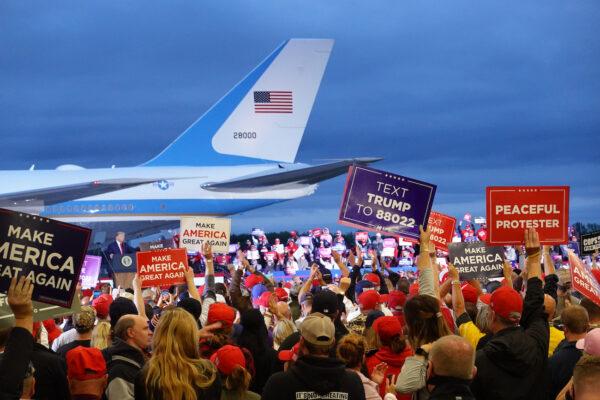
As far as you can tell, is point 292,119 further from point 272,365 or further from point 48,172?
point 272,365

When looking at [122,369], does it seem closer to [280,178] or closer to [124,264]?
[124,264]

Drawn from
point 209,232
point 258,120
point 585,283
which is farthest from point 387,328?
point 258,120

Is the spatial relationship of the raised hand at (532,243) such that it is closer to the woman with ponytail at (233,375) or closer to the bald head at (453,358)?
the bald head at (453,358)

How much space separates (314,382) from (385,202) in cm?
341

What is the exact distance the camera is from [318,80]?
40.4 m

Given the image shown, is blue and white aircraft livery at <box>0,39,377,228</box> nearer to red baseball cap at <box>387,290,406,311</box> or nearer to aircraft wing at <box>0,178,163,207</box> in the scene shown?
aircraft wing at <box>0,178,163,207</box>

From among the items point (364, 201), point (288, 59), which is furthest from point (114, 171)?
point (364, 201)

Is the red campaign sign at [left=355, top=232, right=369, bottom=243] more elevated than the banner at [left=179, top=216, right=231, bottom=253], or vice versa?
the red campaign sign at [left=355, top=232, right=369, bottom=243]

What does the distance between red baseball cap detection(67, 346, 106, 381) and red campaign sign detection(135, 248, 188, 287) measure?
4921 mm

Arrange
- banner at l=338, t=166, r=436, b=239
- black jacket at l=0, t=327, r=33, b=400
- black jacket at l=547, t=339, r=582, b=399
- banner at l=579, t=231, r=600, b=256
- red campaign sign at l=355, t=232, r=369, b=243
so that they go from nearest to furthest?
black jacket at l=0, t=327, r=33, b=400, black jacket at l=547, t=339, r=582, b=399, banner at l=338, t=166, r=436, b=239, banner at l=579, t=231, r=600, b=256, red campaign sign at l=355, t=232, r=369, b=243

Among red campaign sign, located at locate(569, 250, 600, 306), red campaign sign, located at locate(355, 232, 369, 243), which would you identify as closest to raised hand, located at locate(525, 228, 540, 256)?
red campaign sign, located at locate(569, 250, 600, 306)

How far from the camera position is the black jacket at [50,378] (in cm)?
512

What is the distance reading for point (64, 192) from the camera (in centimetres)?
3531

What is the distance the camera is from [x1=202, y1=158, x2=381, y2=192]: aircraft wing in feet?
117
